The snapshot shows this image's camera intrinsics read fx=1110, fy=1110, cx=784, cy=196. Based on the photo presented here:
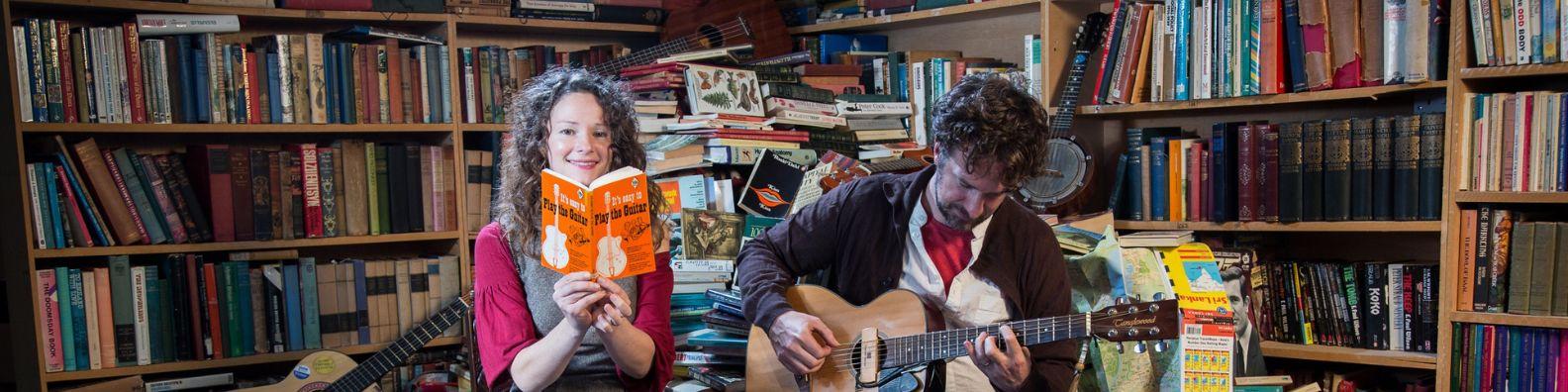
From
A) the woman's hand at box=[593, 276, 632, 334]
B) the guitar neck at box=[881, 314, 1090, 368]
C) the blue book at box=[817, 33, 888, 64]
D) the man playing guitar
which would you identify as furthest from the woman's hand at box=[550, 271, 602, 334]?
the blue book at box=[817, 33, 888, 64]

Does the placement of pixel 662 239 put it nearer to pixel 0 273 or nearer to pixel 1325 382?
pixel 0 273

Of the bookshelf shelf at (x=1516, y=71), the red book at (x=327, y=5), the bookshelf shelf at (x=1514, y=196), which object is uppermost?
the red book at (x=327, y=5)

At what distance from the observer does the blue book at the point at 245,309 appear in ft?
9.99

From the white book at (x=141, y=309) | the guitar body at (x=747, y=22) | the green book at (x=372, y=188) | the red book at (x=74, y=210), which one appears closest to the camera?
the red book at (x=74, y=210)

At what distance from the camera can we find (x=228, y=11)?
299 centimetres

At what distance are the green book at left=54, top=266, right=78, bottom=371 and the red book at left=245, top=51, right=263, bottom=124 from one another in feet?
1.94

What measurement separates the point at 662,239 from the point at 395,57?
1842mm

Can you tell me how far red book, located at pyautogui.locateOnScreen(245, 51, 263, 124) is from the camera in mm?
3027

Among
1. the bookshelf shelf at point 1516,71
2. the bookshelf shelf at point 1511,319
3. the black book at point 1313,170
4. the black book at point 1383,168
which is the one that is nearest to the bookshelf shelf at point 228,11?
the black book at point 1313,170

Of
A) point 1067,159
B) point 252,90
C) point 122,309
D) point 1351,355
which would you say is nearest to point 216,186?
point 252,90

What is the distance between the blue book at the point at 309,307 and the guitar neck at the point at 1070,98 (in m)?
2.10

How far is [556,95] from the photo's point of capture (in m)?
1.68

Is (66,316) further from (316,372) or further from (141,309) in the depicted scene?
(316,372)

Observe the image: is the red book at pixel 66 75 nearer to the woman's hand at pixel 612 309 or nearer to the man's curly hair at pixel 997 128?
the woman's hand at pixel 612 309
